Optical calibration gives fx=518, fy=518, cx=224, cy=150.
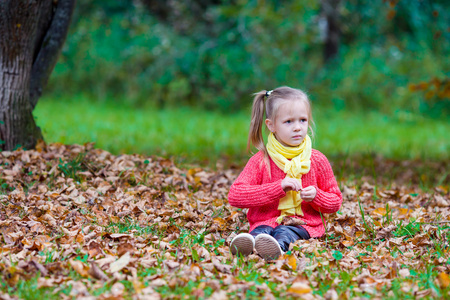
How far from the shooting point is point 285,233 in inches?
134

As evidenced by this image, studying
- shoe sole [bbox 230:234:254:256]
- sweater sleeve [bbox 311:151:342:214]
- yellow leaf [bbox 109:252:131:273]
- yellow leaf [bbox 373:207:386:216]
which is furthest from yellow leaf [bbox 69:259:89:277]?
yellow leaf [bbox 373:207:386:216]

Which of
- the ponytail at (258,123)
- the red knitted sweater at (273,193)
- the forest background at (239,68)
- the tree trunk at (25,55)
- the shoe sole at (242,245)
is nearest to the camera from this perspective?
the shoe sole at (242,245)

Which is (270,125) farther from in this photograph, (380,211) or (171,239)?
(380,211)

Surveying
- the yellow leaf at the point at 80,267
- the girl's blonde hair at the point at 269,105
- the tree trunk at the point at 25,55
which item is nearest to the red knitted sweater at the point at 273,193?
the girl's blonde hair at the point at 269,105

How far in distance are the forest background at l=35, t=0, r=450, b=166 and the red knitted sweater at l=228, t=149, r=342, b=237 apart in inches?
209

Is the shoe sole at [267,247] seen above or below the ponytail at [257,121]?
below

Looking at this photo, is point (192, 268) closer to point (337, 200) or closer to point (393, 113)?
point (337, 200)

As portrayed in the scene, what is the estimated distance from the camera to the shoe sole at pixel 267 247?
3.17 meters

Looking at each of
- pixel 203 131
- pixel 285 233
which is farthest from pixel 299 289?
pixel 203 131

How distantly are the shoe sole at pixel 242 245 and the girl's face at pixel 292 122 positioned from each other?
2.32 feet

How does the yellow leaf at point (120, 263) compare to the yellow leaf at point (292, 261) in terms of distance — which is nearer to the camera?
the yellow leaf at point (120, 263)

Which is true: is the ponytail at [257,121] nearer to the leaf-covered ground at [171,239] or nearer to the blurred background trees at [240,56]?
the leaf-covered ground at [171,239]

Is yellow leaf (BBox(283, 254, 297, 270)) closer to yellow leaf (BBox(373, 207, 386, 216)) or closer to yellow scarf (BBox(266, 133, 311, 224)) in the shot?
yellow scarf (BBox(266, 133, 311, 224))

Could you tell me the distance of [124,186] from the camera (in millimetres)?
4645
